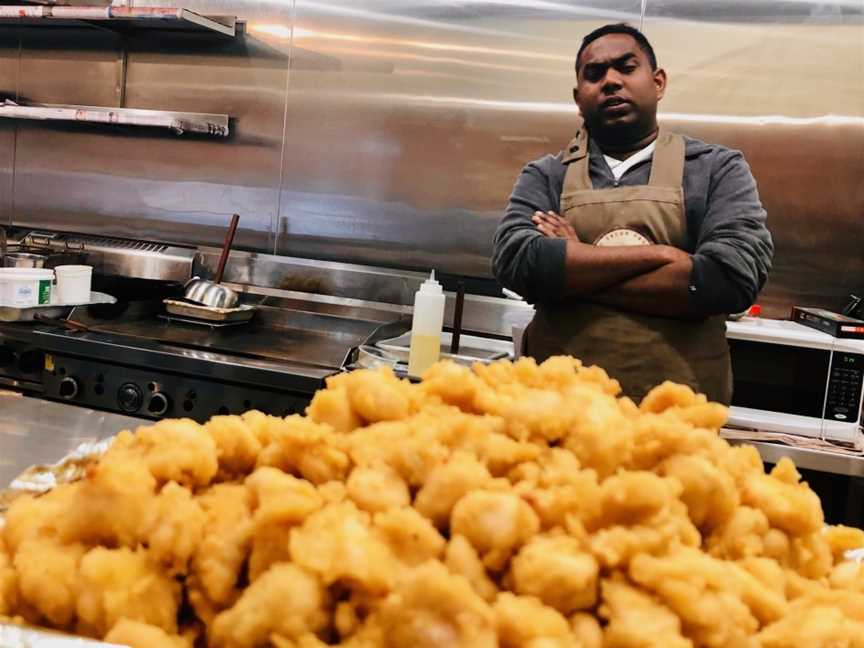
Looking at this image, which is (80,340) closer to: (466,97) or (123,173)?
(123,173)

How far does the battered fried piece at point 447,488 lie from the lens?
668 millimetres

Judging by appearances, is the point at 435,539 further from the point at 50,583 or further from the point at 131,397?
the point at 131,397

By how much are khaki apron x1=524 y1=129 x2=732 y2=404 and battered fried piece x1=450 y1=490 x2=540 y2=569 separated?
1785 mm

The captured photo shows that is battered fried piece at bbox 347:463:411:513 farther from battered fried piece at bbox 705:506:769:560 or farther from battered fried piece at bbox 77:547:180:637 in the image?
battered fried piece at bbox 705:506:769:560

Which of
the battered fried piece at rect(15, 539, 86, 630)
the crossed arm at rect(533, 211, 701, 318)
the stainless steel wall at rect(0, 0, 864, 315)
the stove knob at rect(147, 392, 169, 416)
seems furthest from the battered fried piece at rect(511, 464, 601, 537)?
the stainless steel wall at rect(0, 0, 864, 315)

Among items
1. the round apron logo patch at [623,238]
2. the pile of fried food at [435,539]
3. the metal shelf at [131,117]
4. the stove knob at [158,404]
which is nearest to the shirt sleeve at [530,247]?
the round apron logo patch at [623,238]

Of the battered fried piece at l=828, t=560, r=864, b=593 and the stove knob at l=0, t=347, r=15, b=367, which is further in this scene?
the stove knob at l=0, t=347, r=15, b=367

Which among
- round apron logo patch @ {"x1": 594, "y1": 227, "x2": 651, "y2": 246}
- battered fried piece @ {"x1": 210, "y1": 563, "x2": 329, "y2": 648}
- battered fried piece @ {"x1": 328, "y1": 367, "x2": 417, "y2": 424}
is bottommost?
battered fried piece @ {"x1": 210, "y1": 563, "x2": 329, "y2": 648}

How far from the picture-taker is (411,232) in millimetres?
3986

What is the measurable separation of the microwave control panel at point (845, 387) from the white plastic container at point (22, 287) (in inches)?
113

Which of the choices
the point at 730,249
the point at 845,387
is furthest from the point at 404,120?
the point at 845,387

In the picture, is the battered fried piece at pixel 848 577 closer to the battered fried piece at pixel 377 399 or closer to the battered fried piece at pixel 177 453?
the battered fried piece at pixel 377 399

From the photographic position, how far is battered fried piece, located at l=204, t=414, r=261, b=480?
2.52 feet

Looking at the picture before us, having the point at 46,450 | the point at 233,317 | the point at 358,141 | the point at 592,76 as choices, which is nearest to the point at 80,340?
the point at 233,317
